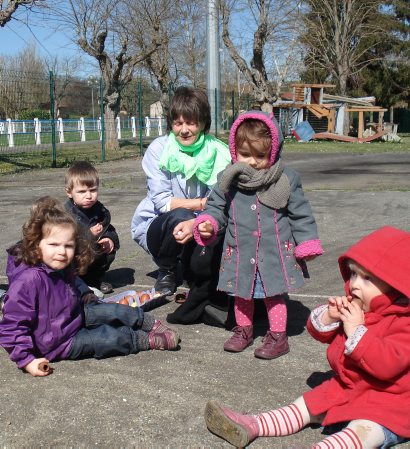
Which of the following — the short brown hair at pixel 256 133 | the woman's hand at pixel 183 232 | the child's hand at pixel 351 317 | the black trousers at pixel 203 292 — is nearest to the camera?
the child's hand at pixel 351 317

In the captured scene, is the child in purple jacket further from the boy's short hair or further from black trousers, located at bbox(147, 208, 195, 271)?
the boy's short hair

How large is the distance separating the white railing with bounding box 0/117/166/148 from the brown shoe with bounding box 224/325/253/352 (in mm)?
13638

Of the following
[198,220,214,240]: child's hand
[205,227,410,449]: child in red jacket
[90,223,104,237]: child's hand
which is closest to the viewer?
[205,227,410,449]: child in red jacket

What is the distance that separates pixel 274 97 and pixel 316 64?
1426 cm

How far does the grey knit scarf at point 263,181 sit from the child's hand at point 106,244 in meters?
1.42

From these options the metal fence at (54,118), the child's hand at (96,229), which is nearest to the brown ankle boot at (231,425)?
the child's hand at (96,229)

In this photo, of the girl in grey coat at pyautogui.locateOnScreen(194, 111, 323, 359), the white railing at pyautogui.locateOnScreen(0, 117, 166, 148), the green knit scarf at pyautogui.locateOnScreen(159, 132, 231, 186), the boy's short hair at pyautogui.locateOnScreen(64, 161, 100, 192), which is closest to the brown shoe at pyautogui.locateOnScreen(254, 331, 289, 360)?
the girl in grey coat at pyautogui.locateOnScreen(194, 111, 323, 359)

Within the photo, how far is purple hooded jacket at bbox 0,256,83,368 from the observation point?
9.77 feet

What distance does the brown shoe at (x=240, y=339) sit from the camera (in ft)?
10.8

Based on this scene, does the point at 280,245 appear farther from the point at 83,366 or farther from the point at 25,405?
the point at 25,405

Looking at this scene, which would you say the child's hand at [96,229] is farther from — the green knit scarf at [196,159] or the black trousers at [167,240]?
the green knit scarf at [196,159]

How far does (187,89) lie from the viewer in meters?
4.09

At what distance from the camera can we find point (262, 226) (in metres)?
3.25

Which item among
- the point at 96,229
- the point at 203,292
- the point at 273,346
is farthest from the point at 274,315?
the point at 96,229
